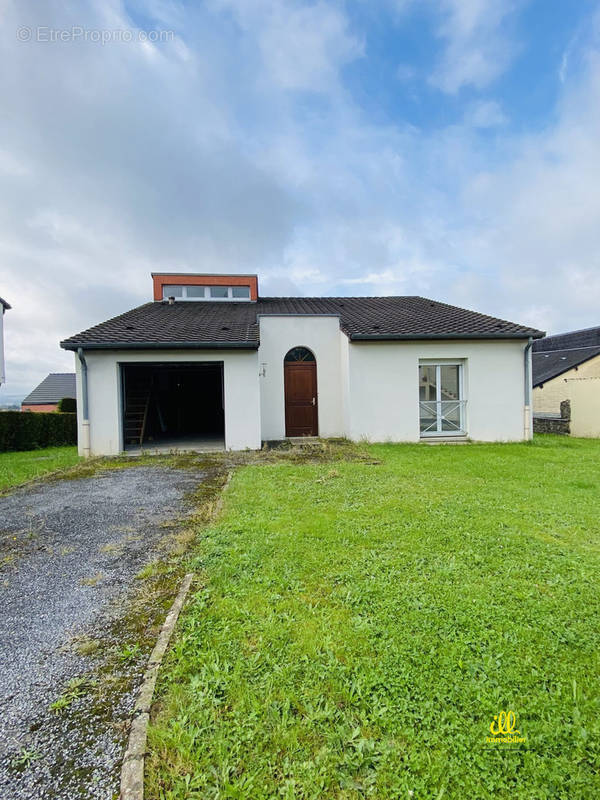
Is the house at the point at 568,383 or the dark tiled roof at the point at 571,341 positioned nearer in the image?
the house at the point at 568,383

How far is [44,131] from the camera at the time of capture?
9266 millimetres

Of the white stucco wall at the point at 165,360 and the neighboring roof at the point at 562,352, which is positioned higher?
the neighboring roof at the point at 562,352

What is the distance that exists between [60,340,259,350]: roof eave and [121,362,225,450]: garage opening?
3.34 metres

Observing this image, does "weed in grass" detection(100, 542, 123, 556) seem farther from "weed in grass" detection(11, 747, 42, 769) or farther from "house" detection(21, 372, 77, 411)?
"house" detection(21, 372, 77, 411)

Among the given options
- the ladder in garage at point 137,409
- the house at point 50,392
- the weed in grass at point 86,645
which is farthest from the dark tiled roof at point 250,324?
the house at point 50,392

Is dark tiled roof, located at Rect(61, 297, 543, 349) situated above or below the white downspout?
above

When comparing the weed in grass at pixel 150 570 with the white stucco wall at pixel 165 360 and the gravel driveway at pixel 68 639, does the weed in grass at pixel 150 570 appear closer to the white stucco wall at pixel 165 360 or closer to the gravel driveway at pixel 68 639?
the gravel driveway at pixel 68 639

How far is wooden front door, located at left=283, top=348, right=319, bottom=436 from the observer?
36.9 ft

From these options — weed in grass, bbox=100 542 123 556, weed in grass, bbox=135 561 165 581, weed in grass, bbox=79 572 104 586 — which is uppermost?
weed in grass, bbox=135 561 165 581

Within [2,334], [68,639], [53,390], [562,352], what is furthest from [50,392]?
[562,352]

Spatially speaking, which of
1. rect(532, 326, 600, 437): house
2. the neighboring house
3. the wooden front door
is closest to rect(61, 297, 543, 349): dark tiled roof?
the wooden front door

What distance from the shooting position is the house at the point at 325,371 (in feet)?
30.7

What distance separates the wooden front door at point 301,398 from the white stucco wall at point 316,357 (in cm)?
19

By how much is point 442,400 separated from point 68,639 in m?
10.1
